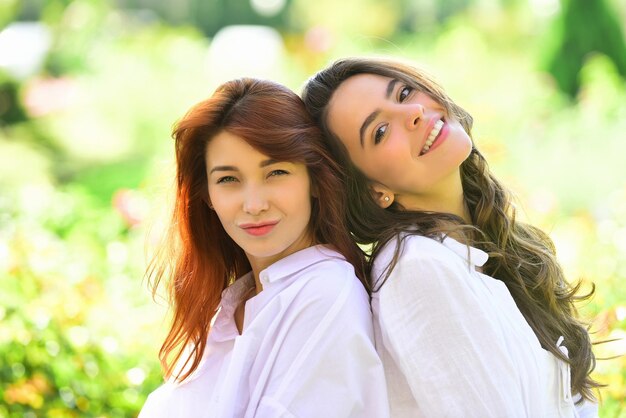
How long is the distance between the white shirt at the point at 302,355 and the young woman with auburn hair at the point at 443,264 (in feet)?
0.29

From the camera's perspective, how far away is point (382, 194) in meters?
2.64

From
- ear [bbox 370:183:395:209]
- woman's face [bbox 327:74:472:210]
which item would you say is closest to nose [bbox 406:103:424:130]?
woman's face [bbox 327:74:472:210]

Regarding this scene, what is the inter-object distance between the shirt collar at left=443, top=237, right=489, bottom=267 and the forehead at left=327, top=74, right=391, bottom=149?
0.39 m

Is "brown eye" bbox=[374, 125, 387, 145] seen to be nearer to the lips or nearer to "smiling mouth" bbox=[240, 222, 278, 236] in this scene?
the lips

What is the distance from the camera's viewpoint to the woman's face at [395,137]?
8.43ft

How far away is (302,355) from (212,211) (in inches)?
26.4

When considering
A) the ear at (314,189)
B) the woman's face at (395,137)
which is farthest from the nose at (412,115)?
the ear at (314,189)

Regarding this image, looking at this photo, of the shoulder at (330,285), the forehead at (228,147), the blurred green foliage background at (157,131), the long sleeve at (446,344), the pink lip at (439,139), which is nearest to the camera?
the long sleeve at (446,344)

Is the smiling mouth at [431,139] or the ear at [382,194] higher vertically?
the smiling mouth at [431,139]

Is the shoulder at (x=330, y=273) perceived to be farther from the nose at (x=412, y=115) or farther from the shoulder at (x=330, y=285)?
the nose at (x=412, y=115)

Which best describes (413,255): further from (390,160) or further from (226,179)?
(226,179)

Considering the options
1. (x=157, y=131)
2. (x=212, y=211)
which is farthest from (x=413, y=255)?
(x=157, y=131)

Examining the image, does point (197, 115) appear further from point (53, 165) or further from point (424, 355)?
point (53, 165)

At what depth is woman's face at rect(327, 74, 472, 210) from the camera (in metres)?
2.57
